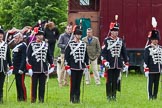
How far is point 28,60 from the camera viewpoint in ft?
50.6

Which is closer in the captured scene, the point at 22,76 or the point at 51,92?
the point at 22,76

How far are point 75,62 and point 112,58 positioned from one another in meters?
1.19

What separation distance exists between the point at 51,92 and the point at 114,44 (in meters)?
3.48

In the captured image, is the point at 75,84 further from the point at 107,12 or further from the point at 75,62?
the point at 107,12

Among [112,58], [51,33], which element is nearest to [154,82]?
[112,58]

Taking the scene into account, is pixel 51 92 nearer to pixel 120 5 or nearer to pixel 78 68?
pixel 78 68

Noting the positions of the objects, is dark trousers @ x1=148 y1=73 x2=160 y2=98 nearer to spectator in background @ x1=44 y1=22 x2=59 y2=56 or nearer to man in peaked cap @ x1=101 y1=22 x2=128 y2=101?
man in peaked cap @ x1=101 y1=22 x2=128 y2=101

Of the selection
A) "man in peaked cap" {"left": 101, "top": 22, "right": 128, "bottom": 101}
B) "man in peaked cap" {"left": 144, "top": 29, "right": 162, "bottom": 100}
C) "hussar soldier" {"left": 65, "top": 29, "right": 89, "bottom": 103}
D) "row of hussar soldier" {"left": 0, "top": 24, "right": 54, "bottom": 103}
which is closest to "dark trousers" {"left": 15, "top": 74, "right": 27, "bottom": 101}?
"row of hussar soldier" {"left": 0, "top": 24, "right": 54, "bottom": 103}

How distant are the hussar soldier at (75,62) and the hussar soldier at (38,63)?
21.5 inches

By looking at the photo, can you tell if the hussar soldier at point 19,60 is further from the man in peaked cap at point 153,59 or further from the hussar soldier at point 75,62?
the man in peaked cap at point 153,59

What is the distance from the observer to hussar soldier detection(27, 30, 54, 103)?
1534cm

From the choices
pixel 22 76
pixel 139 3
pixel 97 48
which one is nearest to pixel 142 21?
pixel 139 3

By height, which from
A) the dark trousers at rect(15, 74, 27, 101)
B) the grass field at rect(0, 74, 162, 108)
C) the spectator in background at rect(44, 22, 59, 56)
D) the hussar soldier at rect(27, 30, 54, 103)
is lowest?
the grass field at rect(0, 74, 162, 108)

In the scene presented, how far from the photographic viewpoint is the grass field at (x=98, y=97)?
1455cm
